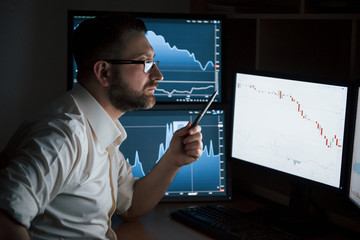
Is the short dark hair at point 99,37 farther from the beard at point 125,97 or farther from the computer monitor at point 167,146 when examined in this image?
the computer monitor at point 167,146

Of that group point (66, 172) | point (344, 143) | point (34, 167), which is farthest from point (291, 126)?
point (34, 167)

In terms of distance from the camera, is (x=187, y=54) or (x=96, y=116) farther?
(x=187, y=54)

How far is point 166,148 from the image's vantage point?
78.2 inches

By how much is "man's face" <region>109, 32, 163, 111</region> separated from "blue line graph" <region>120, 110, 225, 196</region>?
0.31m

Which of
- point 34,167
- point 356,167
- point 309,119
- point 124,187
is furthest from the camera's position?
point 124,187

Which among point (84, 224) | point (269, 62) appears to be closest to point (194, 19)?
point (269, 62)

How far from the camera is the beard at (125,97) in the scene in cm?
160

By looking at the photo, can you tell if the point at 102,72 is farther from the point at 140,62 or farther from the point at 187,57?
the point at 187,57

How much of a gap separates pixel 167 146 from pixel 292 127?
50cm

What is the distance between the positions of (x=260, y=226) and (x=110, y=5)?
1.39 m

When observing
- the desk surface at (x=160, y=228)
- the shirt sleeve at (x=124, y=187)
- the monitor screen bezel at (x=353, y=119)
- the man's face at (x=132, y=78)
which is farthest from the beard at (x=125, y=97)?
the monitor screen bezel at (x=353, y=119)

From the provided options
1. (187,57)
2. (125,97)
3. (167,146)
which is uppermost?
(187,57)

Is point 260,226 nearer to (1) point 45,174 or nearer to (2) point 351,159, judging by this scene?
(2) point 351,159

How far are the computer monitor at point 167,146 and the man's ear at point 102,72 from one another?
1.25 ft
